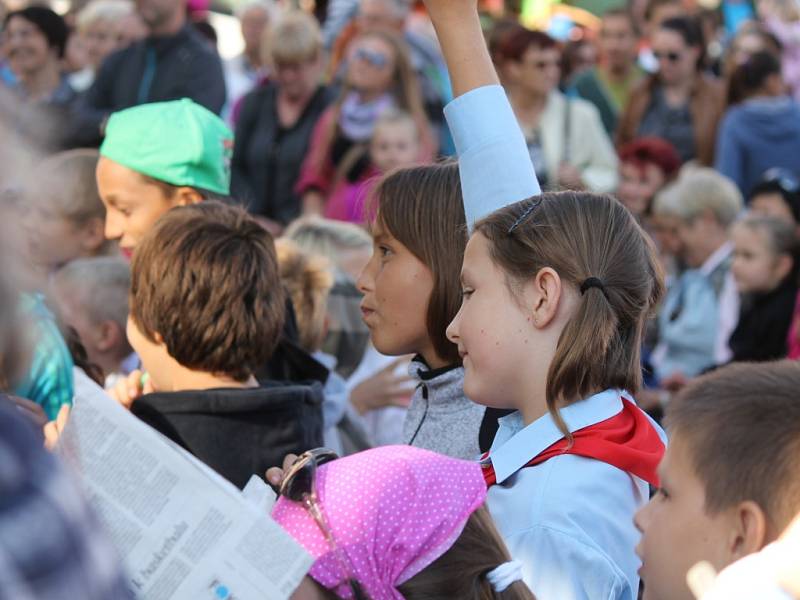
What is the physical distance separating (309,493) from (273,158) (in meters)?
5.68

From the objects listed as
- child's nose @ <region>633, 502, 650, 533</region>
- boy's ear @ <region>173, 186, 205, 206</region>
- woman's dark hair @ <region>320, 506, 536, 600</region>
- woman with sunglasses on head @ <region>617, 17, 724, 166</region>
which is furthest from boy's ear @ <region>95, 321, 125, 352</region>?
woman with sunglasses on head @ <region>617, 17, 724, 166</region>

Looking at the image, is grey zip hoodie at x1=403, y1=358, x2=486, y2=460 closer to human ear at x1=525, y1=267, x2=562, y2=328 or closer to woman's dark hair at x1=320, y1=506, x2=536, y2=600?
human ear at x1=525, y1=267, x2=562, y2=328

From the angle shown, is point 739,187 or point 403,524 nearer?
point 403,524

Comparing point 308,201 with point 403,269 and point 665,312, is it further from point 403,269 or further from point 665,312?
point 403,269

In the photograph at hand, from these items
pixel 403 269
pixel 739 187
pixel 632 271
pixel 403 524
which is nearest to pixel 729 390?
pixel 403 524

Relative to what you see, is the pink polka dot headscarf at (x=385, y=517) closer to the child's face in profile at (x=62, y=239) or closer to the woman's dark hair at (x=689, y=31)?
the child's face in profile at (x=62, y=239)

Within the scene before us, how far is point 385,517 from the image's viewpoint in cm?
183

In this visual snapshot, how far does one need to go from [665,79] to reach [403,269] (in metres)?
5.86

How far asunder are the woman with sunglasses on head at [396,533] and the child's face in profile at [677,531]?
0.18 metres

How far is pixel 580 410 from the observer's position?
2.38 meters

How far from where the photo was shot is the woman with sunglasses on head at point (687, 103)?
8297 mm

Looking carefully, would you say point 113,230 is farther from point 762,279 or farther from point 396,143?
point 762,279

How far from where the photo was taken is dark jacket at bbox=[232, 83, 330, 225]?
7.41 m

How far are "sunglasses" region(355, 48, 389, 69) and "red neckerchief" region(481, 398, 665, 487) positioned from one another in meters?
5.07
